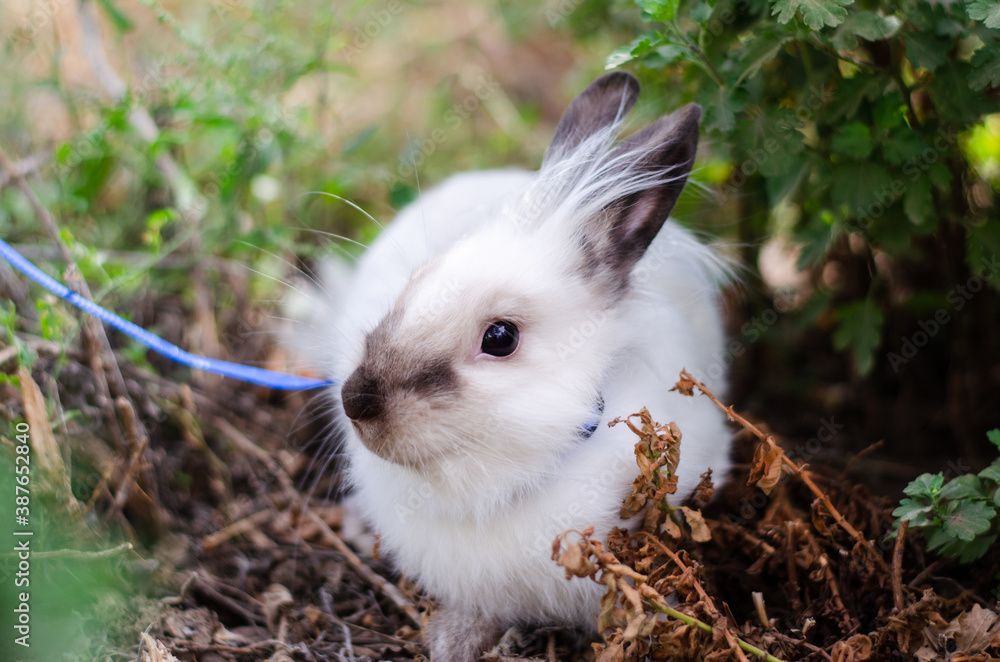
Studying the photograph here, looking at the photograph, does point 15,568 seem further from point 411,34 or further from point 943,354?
point 411,34

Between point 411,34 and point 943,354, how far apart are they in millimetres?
4602

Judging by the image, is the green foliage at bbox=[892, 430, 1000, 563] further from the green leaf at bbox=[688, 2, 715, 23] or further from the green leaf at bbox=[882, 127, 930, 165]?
the green leaf at bbox=[688, 2, 715, 23]

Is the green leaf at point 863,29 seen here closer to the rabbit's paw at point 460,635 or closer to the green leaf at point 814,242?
the green leaf at point 814,242

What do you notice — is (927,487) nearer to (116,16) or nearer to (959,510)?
(959,510)

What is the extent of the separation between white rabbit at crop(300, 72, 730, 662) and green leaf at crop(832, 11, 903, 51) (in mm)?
549

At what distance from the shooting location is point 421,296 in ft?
7.30

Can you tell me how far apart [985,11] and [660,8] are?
0.86 meters

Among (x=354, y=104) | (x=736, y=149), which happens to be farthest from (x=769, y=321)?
(x=354, y=104)

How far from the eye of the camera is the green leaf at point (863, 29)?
7.50 feet

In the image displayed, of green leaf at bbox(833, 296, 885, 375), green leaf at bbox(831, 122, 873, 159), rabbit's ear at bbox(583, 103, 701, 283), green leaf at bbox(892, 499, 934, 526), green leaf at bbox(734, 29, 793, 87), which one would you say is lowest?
green leaf at bbox(892, 499, 934, 526)

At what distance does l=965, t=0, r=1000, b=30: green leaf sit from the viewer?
2062 mm

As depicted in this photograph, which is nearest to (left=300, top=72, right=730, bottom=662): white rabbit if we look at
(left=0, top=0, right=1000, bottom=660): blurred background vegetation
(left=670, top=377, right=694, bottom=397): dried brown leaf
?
(left=670, top=377, right=694, bottom=397): dried brown leaf

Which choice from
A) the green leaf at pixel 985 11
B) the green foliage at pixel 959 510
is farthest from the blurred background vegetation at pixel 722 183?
the green foliage at pixel 959 510

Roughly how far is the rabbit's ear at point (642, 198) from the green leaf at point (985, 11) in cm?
76
